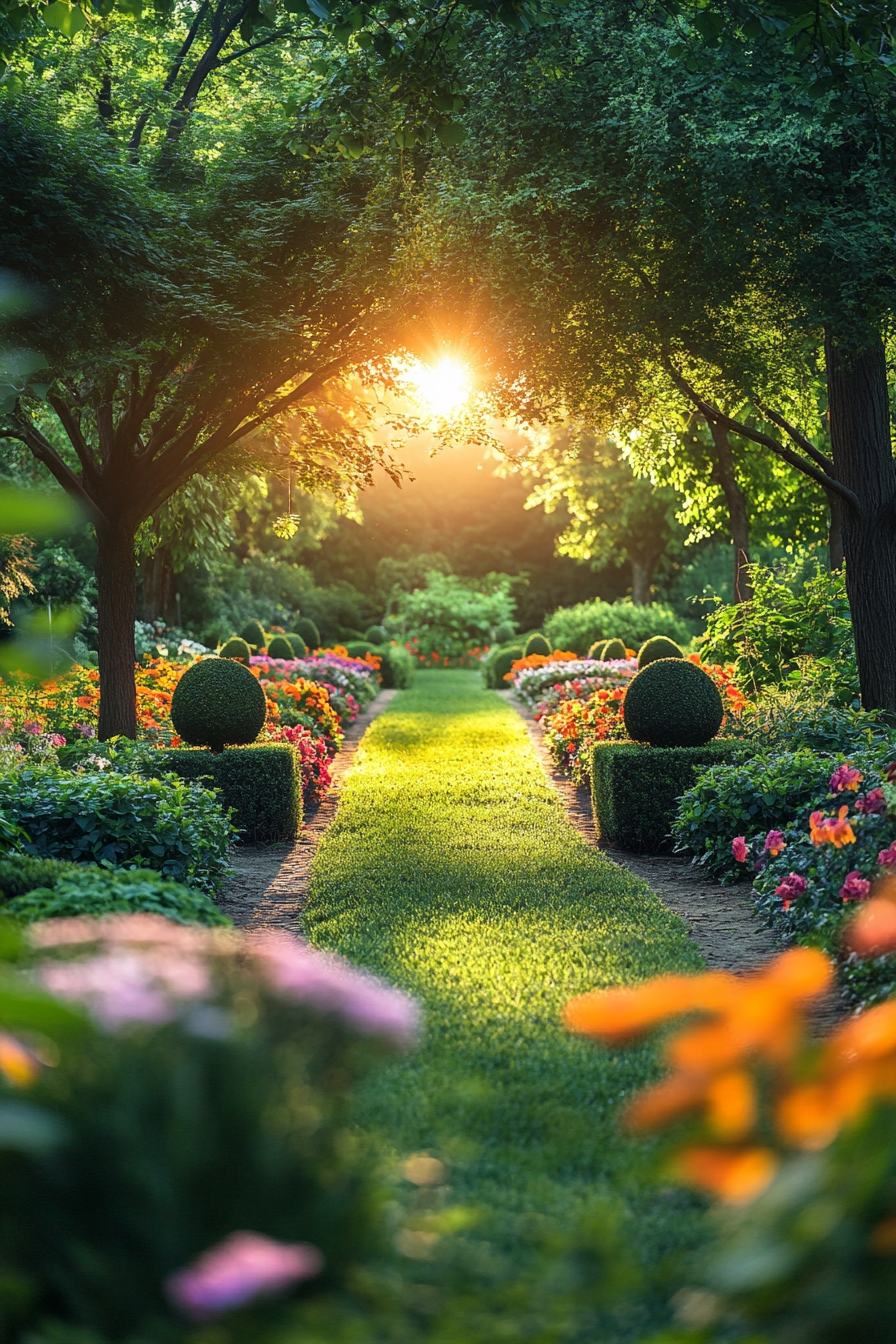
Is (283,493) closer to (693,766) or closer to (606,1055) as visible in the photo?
(693,766)

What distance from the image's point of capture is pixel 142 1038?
178 centimetres

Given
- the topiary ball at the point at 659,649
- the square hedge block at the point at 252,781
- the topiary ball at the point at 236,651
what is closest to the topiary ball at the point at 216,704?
the square hedge block at the point at 252,781

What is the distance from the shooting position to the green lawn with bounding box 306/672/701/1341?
2898mm

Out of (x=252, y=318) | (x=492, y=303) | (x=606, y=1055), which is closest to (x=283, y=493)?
(x=252, y=318)

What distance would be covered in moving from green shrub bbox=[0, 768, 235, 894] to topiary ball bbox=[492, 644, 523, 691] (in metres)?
17.4

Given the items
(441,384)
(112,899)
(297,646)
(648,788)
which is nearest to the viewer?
(112,899)

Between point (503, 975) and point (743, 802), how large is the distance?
291cm

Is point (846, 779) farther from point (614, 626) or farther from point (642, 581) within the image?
point (642, 581)

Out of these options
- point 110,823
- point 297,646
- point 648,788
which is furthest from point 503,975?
point 297,646

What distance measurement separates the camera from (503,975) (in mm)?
5027

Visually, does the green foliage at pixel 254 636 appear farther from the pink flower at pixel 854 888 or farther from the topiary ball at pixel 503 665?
the pink flower at pixel 854 888

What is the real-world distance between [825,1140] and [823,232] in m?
7.23

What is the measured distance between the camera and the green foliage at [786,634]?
1134 centimetres

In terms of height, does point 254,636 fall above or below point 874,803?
above
